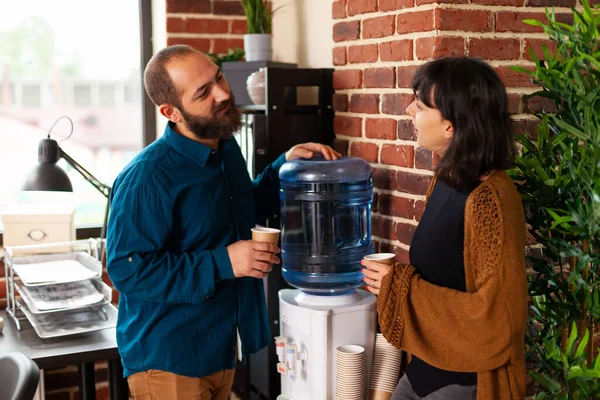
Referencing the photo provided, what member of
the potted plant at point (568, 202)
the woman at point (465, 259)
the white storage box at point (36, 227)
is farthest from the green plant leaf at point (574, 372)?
the white storage box at point (36, 227)

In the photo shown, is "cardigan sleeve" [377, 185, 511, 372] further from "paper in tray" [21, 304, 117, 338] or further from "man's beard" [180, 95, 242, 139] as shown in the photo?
"paper in tray" [21, 304, 117, 338]

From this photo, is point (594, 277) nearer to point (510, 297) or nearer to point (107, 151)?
point (510, 297)

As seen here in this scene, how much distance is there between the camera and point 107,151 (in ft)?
12.2

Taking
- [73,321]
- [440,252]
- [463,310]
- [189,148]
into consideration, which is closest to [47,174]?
[73,321]

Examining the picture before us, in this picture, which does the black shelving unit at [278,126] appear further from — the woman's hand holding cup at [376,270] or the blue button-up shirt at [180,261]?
the woman's hand holding cup at [376,270]

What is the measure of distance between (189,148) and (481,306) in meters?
0.99

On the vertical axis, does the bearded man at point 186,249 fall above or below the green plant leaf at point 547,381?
above

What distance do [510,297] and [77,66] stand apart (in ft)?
8.46

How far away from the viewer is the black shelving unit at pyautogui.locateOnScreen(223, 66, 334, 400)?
283 cm

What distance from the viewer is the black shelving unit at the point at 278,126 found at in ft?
9.27

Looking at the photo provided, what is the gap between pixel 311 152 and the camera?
100 inches

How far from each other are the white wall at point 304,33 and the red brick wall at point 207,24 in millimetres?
254

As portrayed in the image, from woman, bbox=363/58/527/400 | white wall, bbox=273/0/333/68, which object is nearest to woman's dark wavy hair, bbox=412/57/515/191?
woman, bbox=363/58/527/400

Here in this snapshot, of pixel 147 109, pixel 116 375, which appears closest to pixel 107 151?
pixel 147 109
